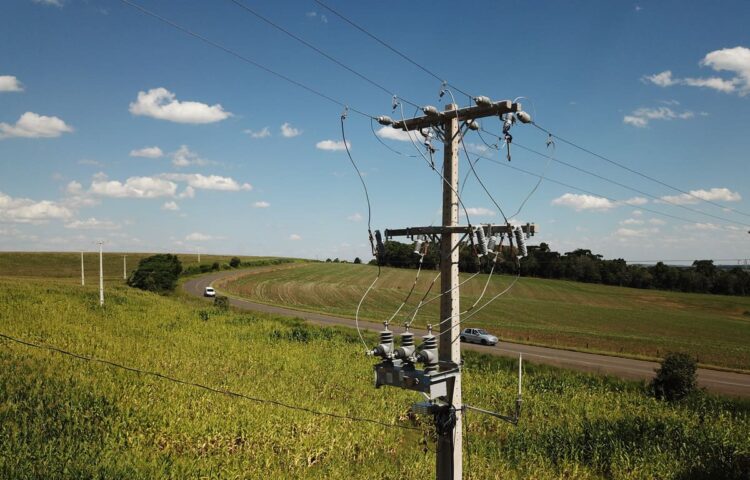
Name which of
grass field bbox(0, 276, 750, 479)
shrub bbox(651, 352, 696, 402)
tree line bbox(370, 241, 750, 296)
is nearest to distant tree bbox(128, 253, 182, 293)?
grass field bbox(0, 276, 750, 479)

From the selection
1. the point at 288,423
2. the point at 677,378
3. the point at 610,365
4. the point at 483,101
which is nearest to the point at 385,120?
the point at 483,101

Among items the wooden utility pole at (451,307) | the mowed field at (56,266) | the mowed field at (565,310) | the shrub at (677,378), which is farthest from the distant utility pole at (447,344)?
the mowed field at (56,266)

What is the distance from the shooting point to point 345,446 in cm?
1577

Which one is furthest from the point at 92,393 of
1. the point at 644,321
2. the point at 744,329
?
the point at 744,329

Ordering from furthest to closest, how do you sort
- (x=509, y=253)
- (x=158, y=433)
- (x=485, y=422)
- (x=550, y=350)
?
(x=550, y=350) < (x=485, y=422) < (x=158, y=433) < (x=509, y=253)

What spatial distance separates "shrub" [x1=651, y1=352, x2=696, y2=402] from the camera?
24562 mm

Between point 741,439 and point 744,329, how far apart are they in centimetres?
5682

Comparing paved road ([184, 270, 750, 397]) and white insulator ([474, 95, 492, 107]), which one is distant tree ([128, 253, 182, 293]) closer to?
paved road ([184, 270, 750, 397])

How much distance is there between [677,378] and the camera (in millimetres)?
24578

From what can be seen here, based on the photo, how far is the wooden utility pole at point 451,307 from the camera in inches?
365

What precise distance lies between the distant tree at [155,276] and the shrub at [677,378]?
64.5 m

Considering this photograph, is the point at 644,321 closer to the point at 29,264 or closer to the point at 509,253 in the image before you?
the point at 509,253

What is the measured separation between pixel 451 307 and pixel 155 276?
71.5m

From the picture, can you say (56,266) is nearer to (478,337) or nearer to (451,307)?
(478,337)
